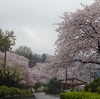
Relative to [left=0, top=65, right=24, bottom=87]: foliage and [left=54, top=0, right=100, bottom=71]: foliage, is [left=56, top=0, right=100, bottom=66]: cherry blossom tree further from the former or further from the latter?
[left=0, top=65, right=24, bottom=87]: foliage

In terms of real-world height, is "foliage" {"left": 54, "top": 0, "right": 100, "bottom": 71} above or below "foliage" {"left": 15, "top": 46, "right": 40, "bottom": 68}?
below

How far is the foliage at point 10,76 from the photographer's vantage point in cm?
5366

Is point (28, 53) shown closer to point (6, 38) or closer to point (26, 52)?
point (26, 52)

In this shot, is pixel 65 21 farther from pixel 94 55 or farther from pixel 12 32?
pixel 12 32

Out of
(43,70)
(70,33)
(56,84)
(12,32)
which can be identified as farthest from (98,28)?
(56,84)

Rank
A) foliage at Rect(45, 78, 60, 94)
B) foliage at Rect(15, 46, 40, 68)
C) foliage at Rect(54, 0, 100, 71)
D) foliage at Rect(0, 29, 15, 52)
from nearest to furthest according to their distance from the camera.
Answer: foliage at Rect(54, 0, 100, 71) → foliage at Rect(0, 29, 15, 52) → foliage at Rect(45, 78, 60, 94) → foliage at Rect(15, 46, 40, 68)

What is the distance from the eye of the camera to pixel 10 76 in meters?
54.7

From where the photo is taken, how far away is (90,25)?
871 inches

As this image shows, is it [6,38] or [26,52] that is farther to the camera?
[26,52]

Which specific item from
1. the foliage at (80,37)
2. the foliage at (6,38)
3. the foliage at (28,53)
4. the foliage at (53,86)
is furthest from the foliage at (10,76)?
the foliage at (28,53)

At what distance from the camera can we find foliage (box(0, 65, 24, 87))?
53.7m

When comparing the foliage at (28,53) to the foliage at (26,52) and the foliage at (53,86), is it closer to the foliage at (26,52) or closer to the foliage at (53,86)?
the foliage at (26,52)

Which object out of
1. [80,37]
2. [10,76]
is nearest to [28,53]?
[10,76]

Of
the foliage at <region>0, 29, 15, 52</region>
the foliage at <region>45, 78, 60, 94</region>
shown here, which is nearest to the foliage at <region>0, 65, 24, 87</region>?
the foliage at <region>0, 29, 15, 52</region>
